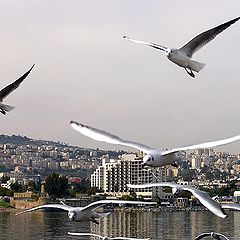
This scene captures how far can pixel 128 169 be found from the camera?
8119cm

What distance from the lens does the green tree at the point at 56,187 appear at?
2746 inches

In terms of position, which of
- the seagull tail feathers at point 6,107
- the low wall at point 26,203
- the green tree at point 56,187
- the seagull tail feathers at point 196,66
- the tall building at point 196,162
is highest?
the tall building at point 196,162

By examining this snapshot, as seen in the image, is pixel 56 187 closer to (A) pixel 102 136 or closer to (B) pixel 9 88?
(B) pixel 9 88

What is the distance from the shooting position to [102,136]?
6.75 metres

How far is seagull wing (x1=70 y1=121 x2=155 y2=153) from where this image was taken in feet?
21.7

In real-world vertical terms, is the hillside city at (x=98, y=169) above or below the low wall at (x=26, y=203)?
above

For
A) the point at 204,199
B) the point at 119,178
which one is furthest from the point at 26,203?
the point at 204,199

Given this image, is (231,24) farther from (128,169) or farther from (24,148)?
(24,148)

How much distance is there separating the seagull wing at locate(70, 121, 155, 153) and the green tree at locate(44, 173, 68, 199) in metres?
62.5

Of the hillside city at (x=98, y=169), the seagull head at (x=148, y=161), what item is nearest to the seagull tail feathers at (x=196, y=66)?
the seagull head at (x=148, y=161)

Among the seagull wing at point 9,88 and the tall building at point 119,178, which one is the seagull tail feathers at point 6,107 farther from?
the tall building at point 119,178

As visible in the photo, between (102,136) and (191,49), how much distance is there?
1093mm

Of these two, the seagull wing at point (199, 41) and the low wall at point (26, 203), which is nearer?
the seagull wing at point (199, 41)

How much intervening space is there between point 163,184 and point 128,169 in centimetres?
7475
